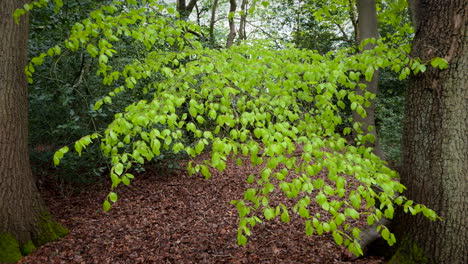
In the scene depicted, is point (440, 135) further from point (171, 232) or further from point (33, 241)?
point (33, 241)

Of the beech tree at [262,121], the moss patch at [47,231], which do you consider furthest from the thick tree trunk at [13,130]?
the beech tree at [262,121]

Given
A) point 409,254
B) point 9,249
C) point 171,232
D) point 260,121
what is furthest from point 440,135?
point 9,249

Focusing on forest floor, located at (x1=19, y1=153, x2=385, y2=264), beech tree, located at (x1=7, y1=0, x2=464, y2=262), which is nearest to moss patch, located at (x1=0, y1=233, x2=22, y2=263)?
forest floor, located at (x1=19, y1=153, x2=385, y2=264)

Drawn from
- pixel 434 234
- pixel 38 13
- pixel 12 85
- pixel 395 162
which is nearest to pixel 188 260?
pixel 434 234

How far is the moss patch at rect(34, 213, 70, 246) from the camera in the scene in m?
4.69

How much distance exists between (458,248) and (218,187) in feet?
16.7

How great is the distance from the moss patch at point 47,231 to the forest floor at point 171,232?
0.32ft

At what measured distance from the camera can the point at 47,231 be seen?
189 inches

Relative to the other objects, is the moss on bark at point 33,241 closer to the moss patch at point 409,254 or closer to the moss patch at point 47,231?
the moss patch at point 47,231

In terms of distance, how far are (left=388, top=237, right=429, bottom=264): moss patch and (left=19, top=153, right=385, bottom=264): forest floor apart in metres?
0.39

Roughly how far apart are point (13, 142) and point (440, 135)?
16.1 feet

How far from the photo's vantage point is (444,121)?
300cm

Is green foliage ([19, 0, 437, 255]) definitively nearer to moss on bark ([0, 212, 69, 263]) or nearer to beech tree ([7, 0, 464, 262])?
beech tree ([7, 0, 464, 262])

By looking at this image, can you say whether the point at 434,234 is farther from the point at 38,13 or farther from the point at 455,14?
the point at 38,13
